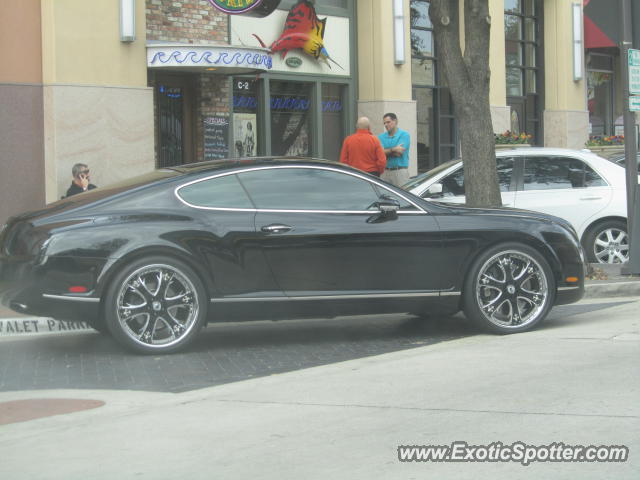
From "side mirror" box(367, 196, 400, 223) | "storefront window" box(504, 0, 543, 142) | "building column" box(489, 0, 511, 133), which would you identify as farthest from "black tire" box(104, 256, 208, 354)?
"storefront window" box(504, 0, 543, 142)

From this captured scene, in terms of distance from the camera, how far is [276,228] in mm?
8375

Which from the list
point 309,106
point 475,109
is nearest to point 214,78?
point 309,106

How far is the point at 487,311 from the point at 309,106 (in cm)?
1159

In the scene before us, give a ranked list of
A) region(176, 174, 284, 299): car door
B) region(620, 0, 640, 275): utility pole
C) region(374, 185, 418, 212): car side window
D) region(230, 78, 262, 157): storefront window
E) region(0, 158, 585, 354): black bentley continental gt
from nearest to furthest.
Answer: region(0, 158, 585, 354): black bentley continental gt → region(176, 174, 284, 299): car door → region(374, 185, 418, 212): car side window → region(620, 0, 640, 275): utility pole → region(230, 78, 262, 157): storefront window

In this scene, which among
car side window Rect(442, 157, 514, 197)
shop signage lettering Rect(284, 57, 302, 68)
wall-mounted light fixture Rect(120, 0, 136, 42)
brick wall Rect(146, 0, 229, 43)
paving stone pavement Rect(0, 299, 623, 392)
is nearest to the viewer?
paving stone pavement Rect(0, 299, 623, 392)

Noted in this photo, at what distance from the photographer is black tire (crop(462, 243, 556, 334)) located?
347 inches

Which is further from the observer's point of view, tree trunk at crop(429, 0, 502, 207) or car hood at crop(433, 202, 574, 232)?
tree trunk at crop(429, 0, 502, 207)

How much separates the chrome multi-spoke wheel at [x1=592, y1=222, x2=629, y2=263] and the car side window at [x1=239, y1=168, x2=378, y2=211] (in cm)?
532

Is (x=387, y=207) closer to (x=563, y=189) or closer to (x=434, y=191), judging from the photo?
(x=434, y=191)

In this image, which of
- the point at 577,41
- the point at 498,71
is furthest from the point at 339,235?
the point at 577,41

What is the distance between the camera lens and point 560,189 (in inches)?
518

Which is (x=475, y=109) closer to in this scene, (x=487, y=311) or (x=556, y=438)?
(x=487, y=311)

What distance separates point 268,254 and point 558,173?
604 centimetres

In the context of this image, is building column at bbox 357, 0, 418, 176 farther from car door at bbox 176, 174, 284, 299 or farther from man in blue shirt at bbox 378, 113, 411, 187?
car door at bbox 176, 174, 284, 299
